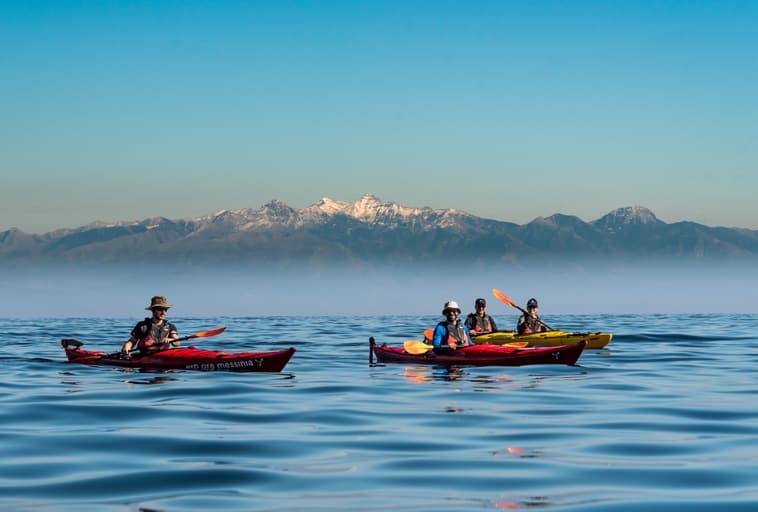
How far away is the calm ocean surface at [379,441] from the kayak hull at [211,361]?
316mm

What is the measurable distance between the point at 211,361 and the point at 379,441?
42.1ft

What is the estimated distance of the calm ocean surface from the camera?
1079cm

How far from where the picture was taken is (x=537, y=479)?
11.7 meters

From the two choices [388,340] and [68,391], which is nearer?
[68,391]

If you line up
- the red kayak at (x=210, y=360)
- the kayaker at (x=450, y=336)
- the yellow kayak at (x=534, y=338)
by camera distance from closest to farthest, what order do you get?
the red kayak at (x=210, y=360), the kayaker at (x=450, y=336), the yellow kayak at (x=534, y=338)

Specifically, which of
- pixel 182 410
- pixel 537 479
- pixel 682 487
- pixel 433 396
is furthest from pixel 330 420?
pixel 682 487

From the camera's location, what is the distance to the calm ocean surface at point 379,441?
1079 cm

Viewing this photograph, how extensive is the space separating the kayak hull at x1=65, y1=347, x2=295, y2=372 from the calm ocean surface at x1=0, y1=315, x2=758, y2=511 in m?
0.32

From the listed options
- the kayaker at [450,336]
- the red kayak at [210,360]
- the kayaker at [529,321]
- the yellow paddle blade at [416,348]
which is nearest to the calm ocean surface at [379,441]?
the red kayak at [210,360]

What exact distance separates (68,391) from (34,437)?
7942 mm

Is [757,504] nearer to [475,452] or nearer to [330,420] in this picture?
[475,452]

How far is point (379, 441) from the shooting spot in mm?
14859

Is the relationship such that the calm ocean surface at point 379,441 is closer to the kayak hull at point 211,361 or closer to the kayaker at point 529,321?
the kayak hull at point 211,361

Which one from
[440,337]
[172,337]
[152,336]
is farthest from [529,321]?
[152,336]
